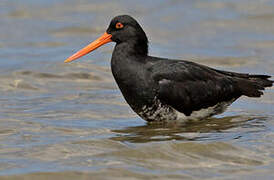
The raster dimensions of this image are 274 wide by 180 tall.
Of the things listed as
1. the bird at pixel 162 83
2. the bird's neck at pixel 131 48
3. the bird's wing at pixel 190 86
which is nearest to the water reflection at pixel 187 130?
the bird at pixel 162 83

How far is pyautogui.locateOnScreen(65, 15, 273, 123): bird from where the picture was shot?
10000 mm

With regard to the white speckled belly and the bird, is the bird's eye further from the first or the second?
the white speckled belly

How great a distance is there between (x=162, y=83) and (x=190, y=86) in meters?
0.62

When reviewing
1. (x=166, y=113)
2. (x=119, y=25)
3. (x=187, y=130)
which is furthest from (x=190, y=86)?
(x=119, y=25)

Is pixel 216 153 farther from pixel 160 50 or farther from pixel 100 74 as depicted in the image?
pixel 160 50

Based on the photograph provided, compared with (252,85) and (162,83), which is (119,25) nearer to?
(162,83)

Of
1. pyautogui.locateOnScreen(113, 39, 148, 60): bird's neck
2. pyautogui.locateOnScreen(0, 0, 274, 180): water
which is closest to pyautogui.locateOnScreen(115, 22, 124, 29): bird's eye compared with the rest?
pyautogui.locateOnScreen(113, 39, 148, 60): bird's neck

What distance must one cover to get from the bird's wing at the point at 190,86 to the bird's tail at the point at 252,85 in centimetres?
10

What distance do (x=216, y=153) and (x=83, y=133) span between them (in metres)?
2.14

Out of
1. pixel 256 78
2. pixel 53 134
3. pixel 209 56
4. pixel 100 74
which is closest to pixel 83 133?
pixel 53 134

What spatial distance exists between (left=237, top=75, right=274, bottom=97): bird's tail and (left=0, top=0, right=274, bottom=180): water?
1.21 feet

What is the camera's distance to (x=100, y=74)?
14.0 m

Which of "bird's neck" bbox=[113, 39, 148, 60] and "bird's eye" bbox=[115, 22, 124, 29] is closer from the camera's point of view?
"bird's neck" bbox=[113, 39, 148, 60]

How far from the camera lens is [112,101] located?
12148 mm
